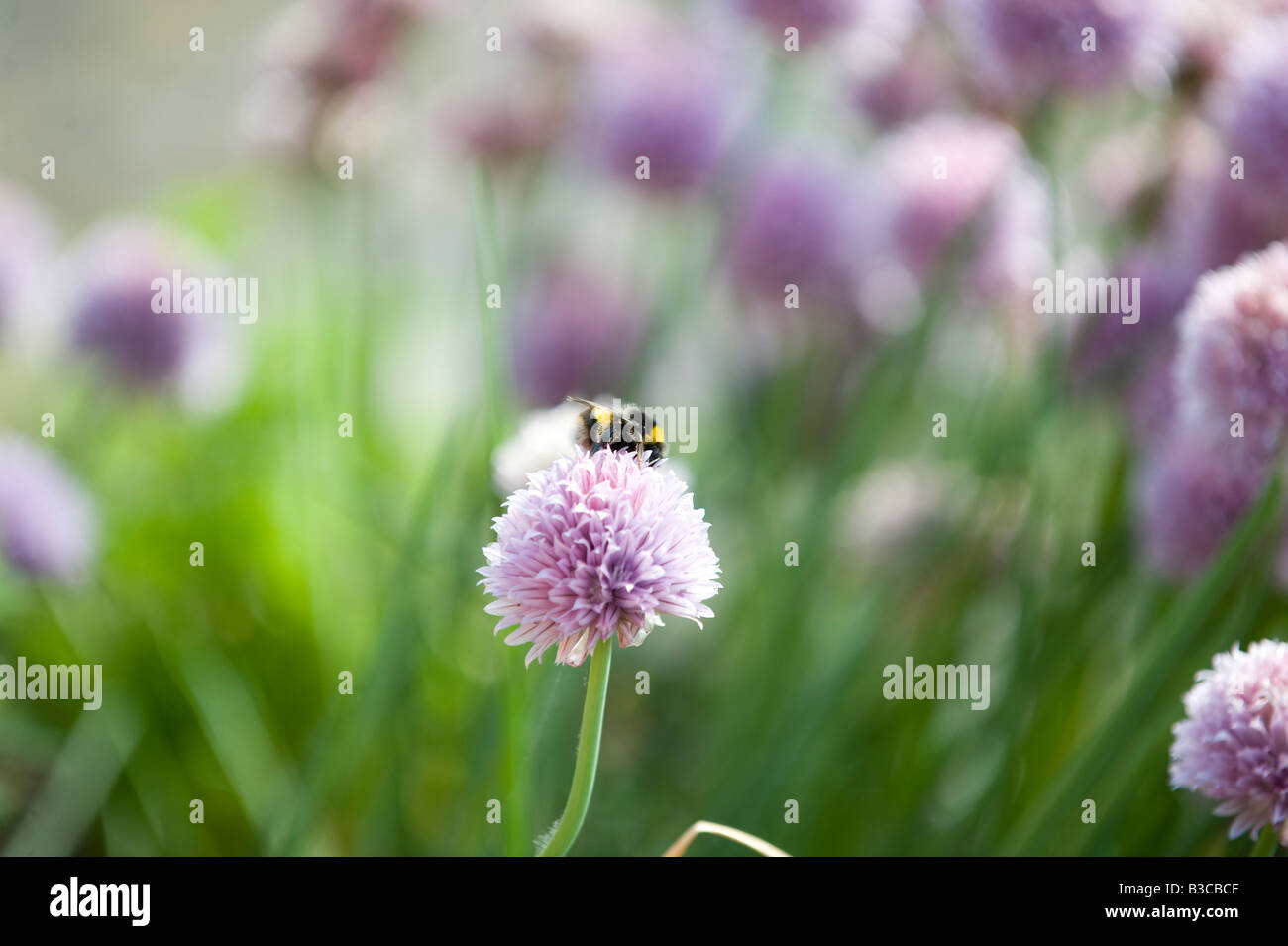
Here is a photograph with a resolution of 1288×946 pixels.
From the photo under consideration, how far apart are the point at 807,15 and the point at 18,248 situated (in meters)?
0.54

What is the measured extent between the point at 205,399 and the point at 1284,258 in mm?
665

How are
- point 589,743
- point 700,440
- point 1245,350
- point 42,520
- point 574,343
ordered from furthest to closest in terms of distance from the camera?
point 700,440
point 574,343
point 42,520
point 1245,350
point 589,743

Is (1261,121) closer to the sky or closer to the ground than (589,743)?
closer to the sky

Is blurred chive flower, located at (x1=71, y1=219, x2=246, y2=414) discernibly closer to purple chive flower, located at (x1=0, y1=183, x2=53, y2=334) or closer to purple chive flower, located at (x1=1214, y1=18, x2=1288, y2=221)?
purple chive flower, located at (x1=0, y1=183, x2=53, y2=334)

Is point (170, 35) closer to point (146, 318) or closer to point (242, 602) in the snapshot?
point (146, 318)

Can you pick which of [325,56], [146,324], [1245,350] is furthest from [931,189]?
[146,324]

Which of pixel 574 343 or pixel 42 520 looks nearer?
pixel 42 520

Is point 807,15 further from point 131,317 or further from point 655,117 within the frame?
point 131,317

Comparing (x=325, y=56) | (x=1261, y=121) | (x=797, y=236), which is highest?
(x=325, y=56)

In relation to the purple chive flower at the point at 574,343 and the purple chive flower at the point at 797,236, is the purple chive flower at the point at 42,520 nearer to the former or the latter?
the purple chive flower at the point at 574,343

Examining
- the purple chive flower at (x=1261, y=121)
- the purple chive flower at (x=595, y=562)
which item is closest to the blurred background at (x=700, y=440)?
the purple chive flower at (x=1261, y=121)

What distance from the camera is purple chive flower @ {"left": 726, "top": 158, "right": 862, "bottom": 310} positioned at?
2.29 feet

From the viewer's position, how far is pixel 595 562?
26 cm

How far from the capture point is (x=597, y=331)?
702mm
